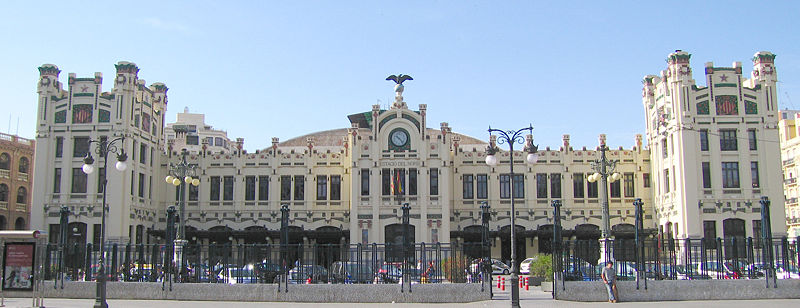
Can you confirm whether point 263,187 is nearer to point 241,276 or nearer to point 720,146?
point 241,276

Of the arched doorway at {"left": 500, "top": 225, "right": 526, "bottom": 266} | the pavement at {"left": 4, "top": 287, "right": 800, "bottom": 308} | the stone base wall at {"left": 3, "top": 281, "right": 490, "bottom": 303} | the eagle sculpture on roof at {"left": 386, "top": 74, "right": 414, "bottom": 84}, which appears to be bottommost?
the pavement at {"left": 4, "top": 287, "right": 800, "bottom": 308}

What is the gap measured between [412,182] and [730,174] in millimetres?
21558

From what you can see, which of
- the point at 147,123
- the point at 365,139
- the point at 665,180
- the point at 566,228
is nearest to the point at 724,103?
the point at 665,180

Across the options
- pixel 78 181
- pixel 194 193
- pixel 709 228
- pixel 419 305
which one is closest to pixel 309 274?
pixel 419 305

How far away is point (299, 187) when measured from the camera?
58469mm

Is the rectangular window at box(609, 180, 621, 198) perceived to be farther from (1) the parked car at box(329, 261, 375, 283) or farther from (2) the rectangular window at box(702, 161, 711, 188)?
(1) the parked car at box(329, 261, 375, 283)

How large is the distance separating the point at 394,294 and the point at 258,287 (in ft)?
16.5

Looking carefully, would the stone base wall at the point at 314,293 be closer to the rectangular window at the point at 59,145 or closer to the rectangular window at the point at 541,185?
the rectangular window at the point at 59,145

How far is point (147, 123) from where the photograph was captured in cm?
5759

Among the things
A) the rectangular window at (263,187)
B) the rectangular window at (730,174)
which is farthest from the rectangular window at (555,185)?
the rectangular window at (263,187)

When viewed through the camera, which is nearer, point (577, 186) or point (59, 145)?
point (59, 145)

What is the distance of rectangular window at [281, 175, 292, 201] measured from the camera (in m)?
58.4

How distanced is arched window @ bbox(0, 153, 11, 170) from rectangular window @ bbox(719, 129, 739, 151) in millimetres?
56751

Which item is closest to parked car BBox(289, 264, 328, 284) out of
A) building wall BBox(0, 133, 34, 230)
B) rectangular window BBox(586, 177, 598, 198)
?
rectangular window BBox(586, 177, 598, 198)
